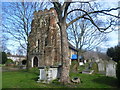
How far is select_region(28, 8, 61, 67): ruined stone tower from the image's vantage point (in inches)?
874

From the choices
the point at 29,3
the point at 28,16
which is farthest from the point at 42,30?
the point at 29,3

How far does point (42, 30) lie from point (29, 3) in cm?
476

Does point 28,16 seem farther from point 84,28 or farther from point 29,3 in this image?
point 84,28

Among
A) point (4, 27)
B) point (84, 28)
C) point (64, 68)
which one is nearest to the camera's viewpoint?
point (64, 68)

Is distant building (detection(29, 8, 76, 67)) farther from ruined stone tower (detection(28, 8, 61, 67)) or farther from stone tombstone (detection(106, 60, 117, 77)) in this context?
stone tombstone (detection(106, 60, 117, 77))

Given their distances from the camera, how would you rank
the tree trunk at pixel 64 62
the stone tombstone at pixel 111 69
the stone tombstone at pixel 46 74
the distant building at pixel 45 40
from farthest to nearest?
the distant building at pixel 45 40
the stone tombstone at pixel 111 69
the stone tombstone at pixel 46 74
the tree trunk at pixel 64 62

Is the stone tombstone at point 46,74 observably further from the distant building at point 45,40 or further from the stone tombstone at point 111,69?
the distant building at point 45,40

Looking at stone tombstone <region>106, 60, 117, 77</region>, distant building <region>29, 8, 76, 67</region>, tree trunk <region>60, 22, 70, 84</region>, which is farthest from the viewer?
distant building <region>29, 8, 76, 67</region>

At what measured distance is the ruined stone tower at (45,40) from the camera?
22.2 m

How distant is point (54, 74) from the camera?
34.3ft

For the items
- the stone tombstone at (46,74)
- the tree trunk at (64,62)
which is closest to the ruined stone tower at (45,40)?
the stone tombstone at (46,74)

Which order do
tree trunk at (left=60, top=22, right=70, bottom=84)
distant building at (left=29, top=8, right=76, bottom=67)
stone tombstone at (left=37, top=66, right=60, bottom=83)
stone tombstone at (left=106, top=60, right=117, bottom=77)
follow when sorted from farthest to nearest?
distant building at (left=29, top=8, right=76, bottom=67) → stone tombstone at (left=106, top=60, right=117, bottom=77) → stone tombstone at (left=37, top=66, right=60, bottom=83) → tree trunk at (left=60, top=22, right=70, bottom=84)

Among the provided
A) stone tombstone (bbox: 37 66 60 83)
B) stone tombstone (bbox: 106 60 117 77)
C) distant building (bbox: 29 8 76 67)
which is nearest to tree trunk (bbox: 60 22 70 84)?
stone tombstone (bbox: 37 66 60 83)

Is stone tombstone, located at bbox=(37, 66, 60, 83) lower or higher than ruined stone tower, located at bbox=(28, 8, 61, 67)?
lower
